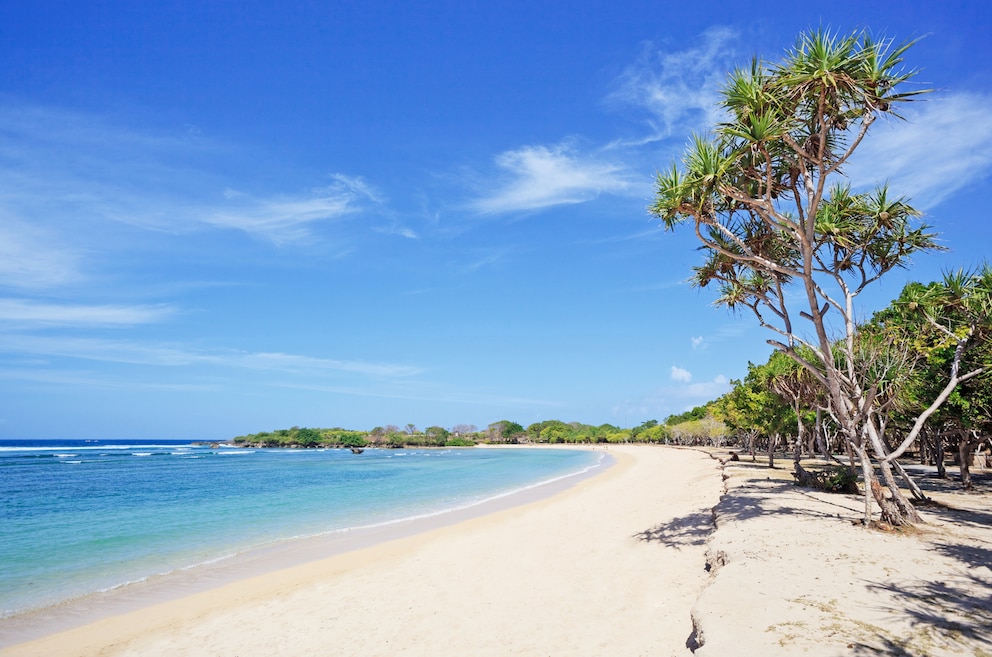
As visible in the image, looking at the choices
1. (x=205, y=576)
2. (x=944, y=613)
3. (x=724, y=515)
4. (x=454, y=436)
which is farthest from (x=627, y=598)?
(x=454, y=436)

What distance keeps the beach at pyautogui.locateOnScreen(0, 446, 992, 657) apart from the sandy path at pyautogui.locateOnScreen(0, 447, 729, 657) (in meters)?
0.04

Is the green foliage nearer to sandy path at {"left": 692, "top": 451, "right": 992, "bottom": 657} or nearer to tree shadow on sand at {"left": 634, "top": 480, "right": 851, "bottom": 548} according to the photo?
tree shadow on sand at {"left": 634, "top": 480, "right": 851, "bottom": 548}

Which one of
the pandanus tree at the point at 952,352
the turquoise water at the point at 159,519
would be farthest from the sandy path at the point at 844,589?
the turquoise water at the point at 159,519

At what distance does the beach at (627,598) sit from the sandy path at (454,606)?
0.12 feet

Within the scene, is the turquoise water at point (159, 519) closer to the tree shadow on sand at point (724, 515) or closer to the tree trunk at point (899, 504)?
the tree shadow on sand at point (724, 515)

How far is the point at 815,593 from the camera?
6.06 metres

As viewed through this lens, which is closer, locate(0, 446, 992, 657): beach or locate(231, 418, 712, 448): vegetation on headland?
locate(0, 446, 992, 657): beach

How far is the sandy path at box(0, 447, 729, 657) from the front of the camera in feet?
22.2

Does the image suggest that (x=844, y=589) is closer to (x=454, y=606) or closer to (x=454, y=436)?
(x=454, y=606)

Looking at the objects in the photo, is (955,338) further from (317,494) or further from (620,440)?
(620,440)

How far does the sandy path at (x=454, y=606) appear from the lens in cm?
676

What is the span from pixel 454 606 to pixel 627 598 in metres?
2.75

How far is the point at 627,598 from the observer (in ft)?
25.5

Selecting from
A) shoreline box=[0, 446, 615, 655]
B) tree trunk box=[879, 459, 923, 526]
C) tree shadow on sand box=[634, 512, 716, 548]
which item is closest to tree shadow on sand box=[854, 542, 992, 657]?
tree trunk box=[879, 459, 923, 526]
